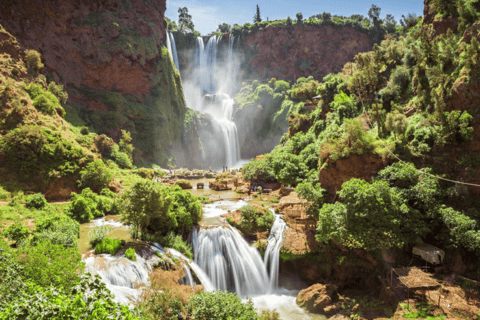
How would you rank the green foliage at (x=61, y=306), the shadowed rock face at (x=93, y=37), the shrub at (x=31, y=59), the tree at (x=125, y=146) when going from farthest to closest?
the tree at (x=125, y=146), the shadowed rock face at (x=93, y=37), the shrub at (x=31, y=59), the green foliage at (x=61, y=306)

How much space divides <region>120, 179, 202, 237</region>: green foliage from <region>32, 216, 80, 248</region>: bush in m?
3.02

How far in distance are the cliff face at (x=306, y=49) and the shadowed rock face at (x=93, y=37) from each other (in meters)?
33.5

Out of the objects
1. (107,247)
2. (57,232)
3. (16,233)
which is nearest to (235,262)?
(107,247)

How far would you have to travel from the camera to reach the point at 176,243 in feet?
61.0

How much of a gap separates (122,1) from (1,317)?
58921 mm

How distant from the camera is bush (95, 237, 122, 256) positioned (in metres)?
15.3

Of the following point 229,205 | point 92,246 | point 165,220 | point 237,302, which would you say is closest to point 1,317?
point 237,302

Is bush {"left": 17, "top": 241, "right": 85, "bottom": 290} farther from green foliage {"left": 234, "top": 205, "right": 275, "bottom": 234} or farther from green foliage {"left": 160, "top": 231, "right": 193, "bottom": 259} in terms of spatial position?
green foliage {"left": 234, "top": 205, "right": 275, "bottom": 234}

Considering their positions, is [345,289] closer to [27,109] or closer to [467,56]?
[467,56]

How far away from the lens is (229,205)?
28281mm

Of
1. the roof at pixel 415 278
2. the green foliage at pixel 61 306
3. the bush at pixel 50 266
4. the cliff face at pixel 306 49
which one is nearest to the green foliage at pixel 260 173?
the roof at pixel 415 278

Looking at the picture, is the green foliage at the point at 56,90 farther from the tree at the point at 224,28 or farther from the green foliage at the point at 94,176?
the tree at the point at 224,28

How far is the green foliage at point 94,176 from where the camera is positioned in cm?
2456

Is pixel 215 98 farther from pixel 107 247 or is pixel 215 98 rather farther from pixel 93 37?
pixel 107 247
